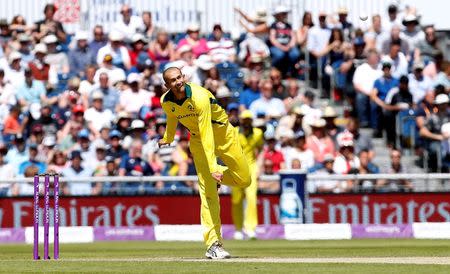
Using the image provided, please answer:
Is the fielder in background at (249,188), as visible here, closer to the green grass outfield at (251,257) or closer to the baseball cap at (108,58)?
the green grass outfield at (251,257)

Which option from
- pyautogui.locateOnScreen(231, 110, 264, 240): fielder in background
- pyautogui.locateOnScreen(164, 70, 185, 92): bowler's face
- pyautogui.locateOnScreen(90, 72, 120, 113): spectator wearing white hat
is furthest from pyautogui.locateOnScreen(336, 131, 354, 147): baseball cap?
pyautogui.locateOnScreen(164, 70, 185, 92): bowler's face

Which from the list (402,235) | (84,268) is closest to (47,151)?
(402,235)

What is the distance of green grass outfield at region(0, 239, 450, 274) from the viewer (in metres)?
13.4

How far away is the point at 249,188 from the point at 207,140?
7.11 meters

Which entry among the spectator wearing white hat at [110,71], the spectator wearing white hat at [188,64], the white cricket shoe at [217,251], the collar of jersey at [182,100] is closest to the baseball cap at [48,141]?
the spectator wearing white hat at [110,71]

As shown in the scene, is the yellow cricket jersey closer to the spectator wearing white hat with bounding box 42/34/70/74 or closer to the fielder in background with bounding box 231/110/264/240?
the fielder in background with bounding box 231/110/264/240

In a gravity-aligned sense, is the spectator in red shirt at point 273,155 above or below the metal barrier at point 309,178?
above

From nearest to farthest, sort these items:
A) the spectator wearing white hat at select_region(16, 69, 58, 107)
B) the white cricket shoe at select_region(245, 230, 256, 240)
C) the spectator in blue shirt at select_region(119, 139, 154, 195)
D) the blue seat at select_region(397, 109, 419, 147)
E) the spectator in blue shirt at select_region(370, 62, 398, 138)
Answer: the white cricket shoe at select_region(245, 230, 256, 240)
the spectator in blue shirt at select_region(119, 139, 154, 195)
the blue seat at select_region(397, 109, 419, 147)
the spectator in blue shirt at select_region(370, 62, 398, 138)
the spectator wearing white hat at select_region(16, 69, 58, 107)

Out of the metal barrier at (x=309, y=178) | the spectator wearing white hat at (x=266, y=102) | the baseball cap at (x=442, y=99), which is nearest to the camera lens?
the metal barrier at (x=309, y=178)

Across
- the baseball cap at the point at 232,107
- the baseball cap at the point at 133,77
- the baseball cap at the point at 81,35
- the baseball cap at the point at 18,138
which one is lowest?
the baseball cap at the point at 18,138

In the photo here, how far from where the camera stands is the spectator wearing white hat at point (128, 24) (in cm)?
2684

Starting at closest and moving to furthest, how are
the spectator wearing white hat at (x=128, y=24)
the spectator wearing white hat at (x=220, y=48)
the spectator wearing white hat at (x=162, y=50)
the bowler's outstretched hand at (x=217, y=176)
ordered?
the bowler's outstretched hand at (x=217, y=176) → the spectator wearing white hat at (x=220, y=48) → the spectator wearing white hat at (x=162, y=50) → the spectator wearing white hat at (x=128, y=24)

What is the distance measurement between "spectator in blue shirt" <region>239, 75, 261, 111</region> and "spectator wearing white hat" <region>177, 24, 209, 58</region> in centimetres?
154

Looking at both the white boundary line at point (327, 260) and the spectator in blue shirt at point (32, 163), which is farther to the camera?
the spectator in blue shirt at point (32, 163)
